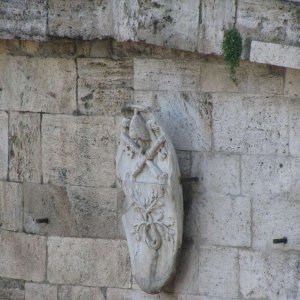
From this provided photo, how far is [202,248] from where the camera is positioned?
39.2 feet

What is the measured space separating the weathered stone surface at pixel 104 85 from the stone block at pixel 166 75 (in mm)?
101

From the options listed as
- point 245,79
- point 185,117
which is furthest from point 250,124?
point 185,117

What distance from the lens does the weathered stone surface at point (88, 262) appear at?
41.1ft

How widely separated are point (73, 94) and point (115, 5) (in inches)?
38.9

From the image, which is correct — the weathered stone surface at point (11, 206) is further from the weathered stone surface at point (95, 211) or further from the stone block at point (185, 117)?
the stone block at point (185, 117)

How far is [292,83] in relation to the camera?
445 inches

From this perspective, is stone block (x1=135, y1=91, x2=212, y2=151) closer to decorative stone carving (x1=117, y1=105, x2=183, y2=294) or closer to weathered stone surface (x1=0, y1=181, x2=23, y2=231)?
decorative stone carving (x1=117, y1=105, x2=183, y2=294)

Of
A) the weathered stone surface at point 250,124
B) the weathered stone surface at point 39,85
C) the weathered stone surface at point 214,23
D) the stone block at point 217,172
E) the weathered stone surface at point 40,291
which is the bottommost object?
the weathered stone surface at point 40,291

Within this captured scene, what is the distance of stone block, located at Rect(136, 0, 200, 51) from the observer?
455 inches

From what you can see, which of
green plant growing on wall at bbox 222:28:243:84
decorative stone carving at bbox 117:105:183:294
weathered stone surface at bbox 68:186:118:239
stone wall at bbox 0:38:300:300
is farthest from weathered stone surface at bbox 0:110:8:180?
green plant growing on wall at bbox 222:28:243:84

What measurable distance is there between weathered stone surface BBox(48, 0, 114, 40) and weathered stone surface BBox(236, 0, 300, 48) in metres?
1.26

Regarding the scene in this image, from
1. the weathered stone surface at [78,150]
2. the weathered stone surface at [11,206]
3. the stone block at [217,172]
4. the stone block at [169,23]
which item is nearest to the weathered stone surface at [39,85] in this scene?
the weathered stone surface at [78,150]

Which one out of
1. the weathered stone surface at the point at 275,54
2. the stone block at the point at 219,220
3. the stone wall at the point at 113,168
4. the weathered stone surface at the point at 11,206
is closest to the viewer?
the weathered stone surface at the point at 275,54

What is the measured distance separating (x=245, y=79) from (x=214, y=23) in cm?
48
